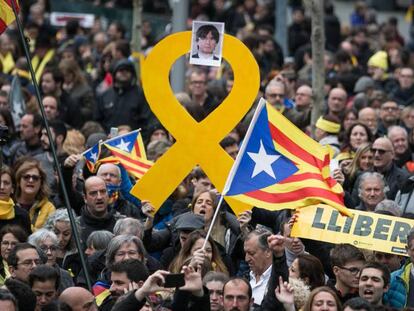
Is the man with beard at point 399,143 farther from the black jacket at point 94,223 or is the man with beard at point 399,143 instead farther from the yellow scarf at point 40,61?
the yellow scarf at point 40,61

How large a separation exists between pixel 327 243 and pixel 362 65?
37.0ft

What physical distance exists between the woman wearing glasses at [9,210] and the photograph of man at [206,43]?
6.51ft

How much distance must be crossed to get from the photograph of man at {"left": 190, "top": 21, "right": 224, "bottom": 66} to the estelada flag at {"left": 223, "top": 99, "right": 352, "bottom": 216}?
1.29m

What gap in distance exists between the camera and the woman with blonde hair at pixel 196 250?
40.5ft

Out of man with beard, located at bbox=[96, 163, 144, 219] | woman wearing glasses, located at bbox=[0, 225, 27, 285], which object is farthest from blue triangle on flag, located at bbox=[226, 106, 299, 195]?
man with beard, located at bbox=[96, 163, 144, 219]

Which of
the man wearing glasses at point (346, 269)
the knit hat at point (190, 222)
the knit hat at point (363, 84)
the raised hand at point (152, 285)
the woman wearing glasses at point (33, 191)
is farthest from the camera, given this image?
the knit hat at point (363, 84)

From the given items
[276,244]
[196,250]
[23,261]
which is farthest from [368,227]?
[23,261]

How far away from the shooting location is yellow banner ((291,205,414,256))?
12502 mm

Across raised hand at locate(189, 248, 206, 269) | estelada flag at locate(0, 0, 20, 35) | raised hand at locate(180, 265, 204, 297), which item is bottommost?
raised hand at locate(180, 265, 204, 297)

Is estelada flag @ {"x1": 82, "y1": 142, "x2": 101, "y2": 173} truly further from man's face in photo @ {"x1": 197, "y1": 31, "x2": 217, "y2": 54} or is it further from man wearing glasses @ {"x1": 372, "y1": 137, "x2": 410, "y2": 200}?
man wearing glasses @ {"x1": 372, "y1": 137, "x2": 410, "y2": 200}

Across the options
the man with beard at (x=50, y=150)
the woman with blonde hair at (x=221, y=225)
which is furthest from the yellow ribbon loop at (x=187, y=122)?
the man with beard at (x=50, y=150)

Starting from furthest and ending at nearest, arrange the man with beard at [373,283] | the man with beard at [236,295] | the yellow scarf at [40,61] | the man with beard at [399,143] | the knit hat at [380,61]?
1. the yellow scarf at [40,61]
2. the knit hat at [380,61]
3. the man with beard at [399,143]
4. the man with beard at [373,283]
5. the man with beard at [236,295]

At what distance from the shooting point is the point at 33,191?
573 inches

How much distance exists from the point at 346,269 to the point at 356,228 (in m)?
0.72
